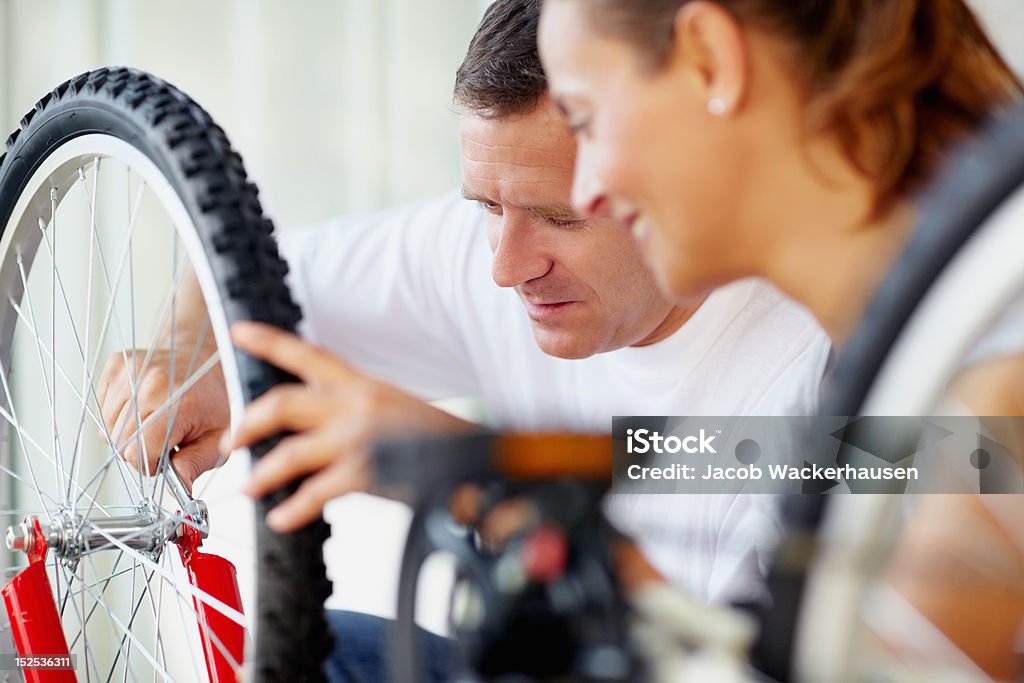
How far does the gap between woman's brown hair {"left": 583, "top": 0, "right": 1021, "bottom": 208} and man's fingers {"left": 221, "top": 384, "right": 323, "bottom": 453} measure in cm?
22

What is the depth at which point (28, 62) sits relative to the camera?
1.58 metres

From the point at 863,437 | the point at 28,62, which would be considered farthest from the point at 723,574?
the point at 28,62

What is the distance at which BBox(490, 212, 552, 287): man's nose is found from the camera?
86cm

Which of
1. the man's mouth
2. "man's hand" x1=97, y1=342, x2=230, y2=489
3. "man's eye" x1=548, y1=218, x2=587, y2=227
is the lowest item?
"man's hand" x1=97, y1=342, x2=230, y2=489

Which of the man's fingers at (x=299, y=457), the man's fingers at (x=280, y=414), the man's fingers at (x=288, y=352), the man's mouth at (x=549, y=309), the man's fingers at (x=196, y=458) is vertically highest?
the man's fingers at (x=288, y=352)

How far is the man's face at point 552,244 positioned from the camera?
0.84m

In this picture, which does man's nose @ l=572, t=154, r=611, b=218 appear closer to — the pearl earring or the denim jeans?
the pearl earring

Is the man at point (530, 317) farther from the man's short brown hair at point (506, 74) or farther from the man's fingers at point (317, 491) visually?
the man's fingers at point (317, 491)

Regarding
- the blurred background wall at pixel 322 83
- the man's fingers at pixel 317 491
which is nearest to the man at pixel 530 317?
the man's fingers at pixel 317 491

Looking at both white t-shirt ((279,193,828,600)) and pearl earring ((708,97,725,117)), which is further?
white t-shirt ((279,193,828,600))

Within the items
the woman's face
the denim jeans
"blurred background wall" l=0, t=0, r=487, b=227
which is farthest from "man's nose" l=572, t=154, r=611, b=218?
"blurred background wall" l=0, t=0, r=487, b=227

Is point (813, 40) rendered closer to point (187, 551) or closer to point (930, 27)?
point (930, 27)

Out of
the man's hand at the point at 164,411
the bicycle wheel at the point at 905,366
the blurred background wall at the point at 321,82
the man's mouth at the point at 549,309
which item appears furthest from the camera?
the blurred background wall at the point at 321,82

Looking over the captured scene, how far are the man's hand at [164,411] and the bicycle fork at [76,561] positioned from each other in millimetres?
74
